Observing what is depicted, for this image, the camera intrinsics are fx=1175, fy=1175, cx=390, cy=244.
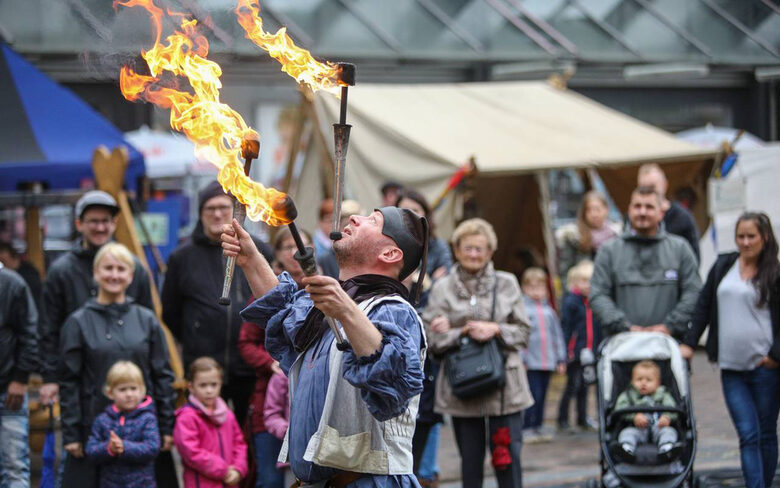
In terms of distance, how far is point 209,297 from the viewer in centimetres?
690

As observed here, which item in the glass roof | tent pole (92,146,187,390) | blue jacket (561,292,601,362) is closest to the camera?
tent pole (92,146,187,390)

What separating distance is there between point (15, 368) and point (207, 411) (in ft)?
4.21

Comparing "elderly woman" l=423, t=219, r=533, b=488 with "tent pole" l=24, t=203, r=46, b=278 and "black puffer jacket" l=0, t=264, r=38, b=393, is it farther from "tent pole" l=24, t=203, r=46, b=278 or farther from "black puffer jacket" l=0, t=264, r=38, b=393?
"tent pole" l=24, t=203, r=46, b=278

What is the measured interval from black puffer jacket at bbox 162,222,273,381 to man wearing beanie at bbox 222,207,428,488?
2.65 meters

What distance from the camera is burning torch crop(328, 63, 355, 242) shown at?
3.64m

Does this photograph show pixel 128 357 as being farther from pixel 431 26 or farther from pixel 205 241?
pixel 431 26

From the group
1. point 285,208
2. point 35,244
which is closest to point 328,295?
point 285,208

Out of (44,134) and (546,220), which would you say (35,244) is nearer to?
(44,134)

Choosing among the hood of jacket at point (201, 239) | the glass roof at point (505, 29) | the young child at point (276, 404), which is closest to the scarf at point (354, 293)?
the young child at point (276, 404)

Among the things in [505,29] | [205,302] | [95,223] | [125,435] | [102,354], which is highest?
[505,29]

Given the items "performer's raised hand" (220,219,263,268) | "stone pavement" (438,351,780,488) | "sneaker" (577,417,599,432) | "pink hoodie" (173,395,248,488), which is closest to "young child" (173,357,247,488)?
"pink hoodie" (173,395,248,488)

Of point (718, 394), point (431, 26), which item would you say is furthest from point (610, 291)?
point (431, 26)

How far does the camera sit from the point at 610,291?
749cm

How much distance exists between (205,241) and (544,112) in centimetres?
675
